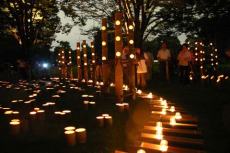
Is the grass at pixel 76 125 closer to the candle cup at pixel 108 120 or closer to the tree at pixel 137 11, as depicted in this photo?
the candle cup at pixel 108 120

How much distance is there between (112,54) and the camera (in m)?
32.3

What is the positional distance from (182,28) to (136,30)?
Result: 4.09 m

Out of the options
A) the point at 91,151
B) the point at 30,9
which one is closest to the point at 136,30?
the point at 30,9

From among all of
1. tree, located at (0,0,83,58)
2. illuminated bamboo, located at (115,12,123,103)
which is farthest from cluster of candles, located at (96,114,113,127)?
tree, located at (0,0,83,58)

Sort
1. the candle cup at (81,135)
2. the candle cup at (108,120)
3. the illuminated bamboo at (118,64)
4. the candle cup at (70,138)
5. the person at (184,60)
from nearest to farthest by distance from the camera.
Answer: the candle cup at (70,138) → the candle cup at (81,135) → the candle cup at (108,120) → the illuminated bamboo at (118,64) → the person at (184,60)

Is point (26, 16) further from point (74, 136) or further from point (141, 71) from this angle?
point (74, 136)

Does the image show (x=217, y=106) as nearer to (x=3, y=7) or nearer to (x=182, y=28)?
(x=182, y=28)

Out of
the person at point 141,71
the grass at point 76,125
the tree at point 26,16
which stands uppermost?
the tree at point 26,16

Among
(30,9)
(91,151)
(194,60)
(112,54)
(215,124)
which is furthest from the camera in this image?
(112,54)

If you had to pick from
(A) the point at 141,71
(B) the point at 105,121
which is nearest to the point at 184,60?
(A) the point at 141,71

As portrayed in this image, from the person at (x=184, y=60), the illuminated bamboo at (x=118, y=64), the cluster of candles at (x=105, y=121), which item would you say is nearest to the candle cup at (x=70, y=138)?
the cluster of candles at (x=105, y=121)

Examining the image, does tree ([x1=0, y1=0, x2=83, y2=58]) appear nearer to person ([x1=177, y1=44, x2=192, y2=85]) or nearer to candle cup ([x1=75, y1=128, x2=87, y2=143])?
person ([x1=177, y1=44, x2=192, y2=85])

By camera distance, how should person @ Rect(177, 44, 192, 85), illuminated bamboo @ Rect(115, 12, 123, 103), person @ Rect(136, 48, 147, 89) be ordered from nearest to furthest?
illuminated bamboo @ Rect(115, 12, 123, 103) < person @ Rect(136, 48, 147, 89) < person @ Rect(177, 44, 192, 85)

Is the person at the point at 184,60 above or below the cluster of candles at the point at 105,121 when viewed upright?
above
